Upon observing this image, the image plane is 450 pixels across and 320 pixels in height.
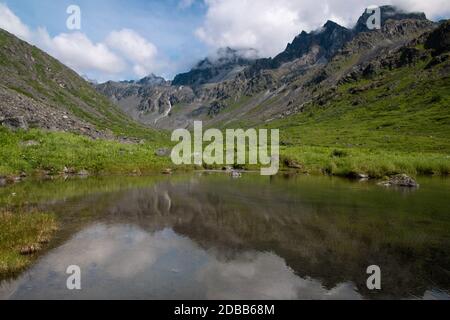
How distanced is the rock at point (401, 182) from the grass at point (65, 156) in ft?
132

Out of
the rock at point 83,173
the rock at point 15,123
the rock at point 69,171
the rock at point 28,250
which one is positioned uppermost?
the rock at point 15,123

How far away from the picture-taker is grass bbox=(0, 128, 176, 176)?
58750 mm

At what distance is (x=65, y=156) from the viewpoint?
65375 millimetres

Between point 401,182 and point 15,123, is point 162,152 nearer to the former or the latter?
point 15,123

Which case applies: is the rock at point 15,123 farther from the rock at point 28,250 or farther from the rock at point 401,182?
the rock at point 401,182

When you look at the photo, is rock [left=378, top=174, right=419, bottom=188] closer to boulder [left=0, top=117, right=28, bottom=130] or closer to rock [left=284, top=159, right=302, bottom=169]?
rock [left=284, top=159, right=302, bottom=169]

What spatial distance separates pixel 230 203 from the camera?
3906 cm

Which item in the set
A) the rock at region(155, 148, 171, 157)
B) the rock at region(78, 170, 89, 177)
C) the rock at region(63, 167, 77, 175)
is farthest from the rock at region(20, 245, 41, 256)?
the rock at region(155, 148, 171, 157)

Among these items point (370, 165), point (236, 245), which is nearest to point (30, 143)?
point (236, 245)

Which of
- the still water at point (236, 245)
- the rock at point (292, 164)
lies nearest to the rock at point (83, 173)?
the still water at point (236, 245)

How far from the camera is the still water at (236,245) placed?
55.6 feet

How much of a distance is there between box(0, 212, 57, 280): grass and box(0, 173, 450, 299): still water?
685mm
